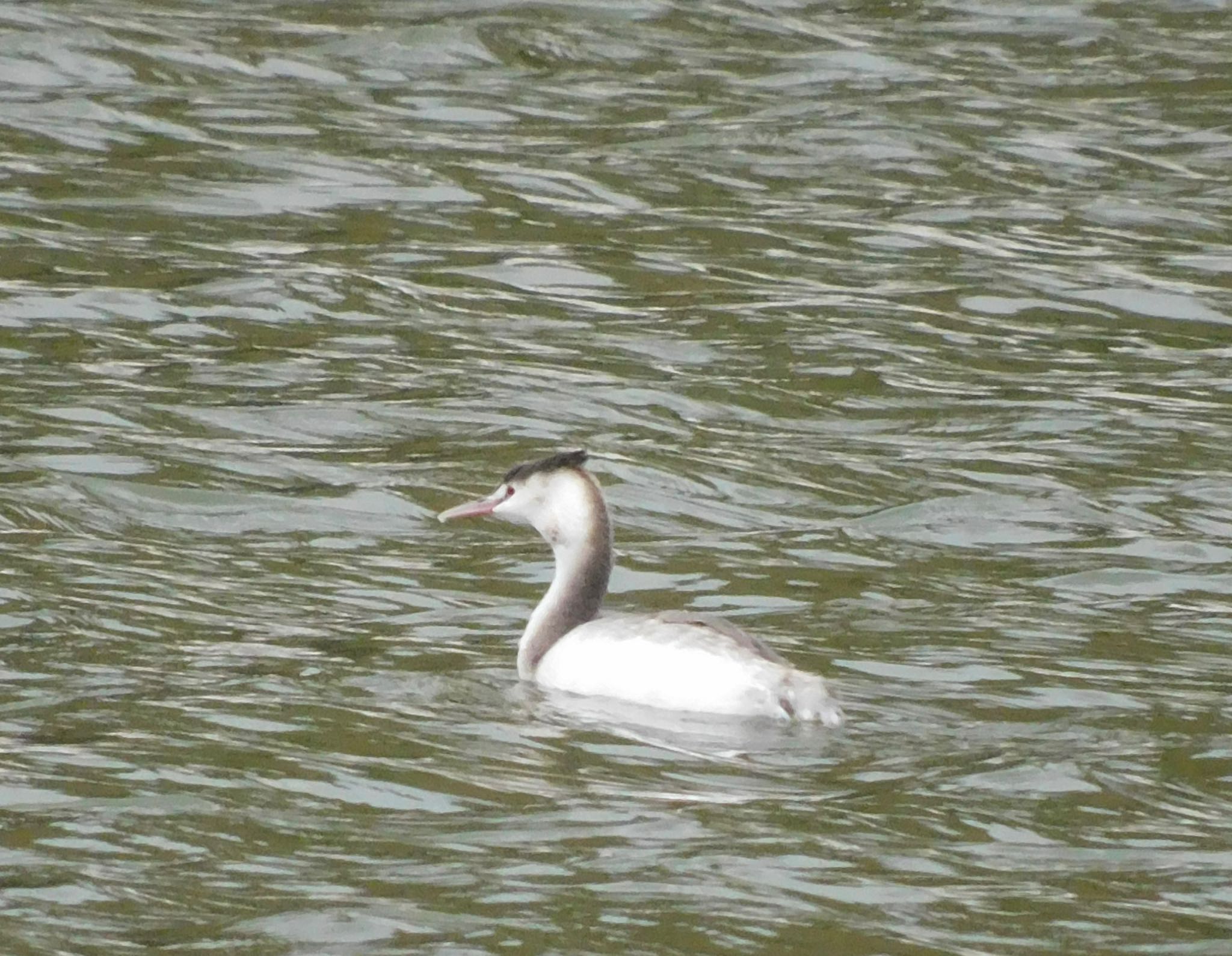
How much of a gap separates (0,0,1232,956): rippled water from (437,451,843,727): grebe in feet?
0.50

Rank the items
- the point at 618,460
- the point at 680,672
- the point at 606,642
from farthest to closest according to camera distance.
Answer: the point at 618,460 < the point at 606,642 < the point at 680,672

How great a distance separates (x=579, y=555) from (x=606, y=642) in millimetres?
827

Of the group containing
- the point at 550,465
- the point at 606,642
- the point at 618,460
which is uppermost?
the point at 550,465

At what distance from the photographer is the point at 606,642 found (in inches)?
378

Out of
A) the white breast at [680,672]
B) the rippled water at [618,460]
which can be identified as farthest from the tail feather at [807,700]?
the rippled water at [618,460]

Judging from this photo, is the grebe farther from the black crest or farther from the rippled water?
the rippled water

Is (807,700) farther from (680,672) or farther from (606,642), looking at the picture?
(606,642)

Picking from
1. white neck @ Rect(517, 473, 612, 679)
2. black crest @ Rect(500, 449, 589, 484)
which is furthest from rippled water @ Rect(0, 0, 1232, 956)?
black crest @ Rect(500, 449, 589, 484)

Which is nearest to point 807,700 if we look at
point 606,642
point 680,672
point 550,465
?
point 680,672

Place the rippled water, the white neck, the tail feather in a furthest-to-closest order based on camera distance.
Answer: the white neck → the tail feather → the rippled water

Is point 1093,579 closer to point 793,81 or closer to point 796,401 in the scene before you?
point 796,401

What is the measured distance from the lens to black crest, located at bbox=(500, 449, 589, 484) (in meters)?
10.4

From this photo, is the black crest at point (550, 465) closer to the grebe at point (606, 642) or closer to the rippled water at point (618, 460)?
the grebe at point (606, 642)

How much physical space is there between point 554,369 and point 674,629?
17.9ft
